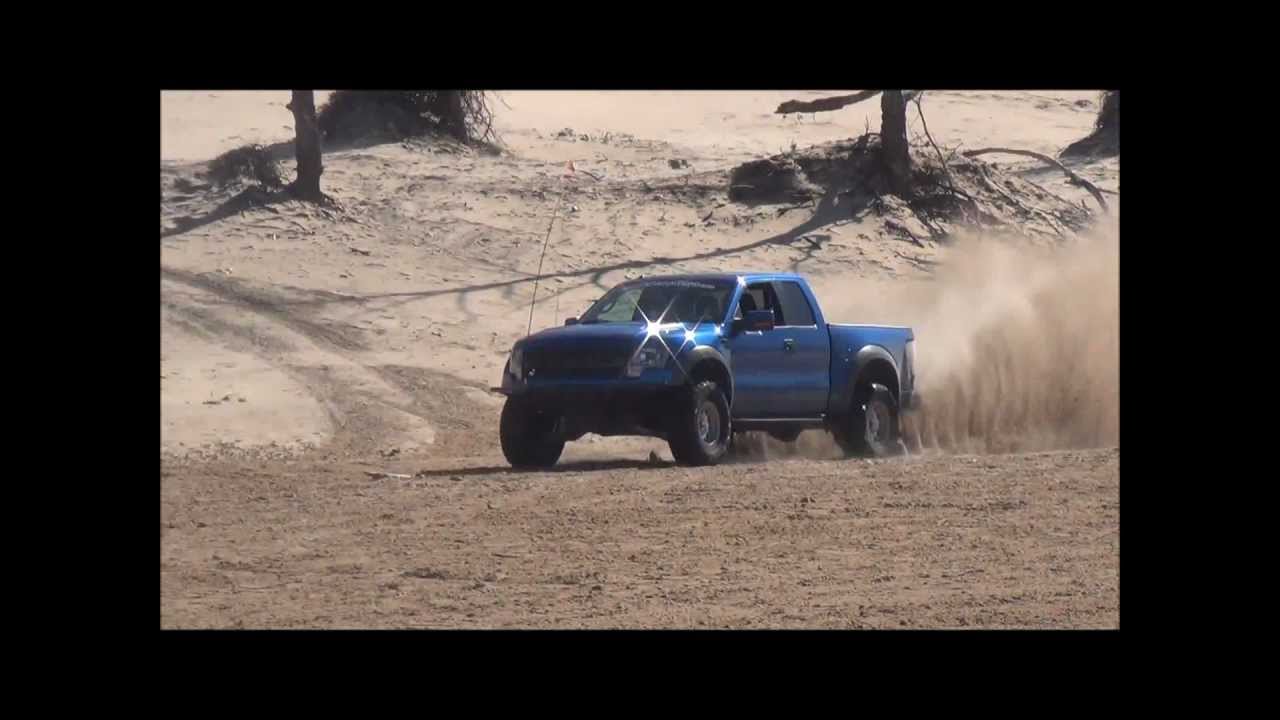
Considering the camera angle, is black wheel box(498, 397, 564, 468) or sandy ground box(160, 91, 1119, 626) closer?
sandy ground box(160, 91, 1119, 626)

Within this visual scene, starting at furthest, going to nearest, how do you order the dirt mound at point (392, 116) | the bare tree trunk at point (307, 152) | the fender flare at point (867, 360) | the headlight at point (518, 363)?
the dirt mound at point (392, 116) < the bare tree trunk at point (307, 152) < the fender flare at point (867, 360) < the headlight at point (518, 363)

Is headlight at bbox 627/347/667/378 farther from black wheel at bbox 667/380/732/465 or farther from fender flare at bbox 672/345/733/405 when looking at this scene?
black wheel at bbox 667/380/732/465

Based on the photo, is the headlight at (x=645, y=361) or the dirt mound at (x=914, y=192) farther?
the dirt mound at (x=914, y=192)

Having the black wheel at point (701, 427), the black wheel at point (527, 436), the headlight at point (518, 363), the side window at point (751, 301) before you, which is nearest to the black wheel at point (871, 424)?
the side window at point (751, 301)

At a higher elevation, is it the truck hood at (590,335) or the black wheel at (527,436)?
the truck hood at (590,335)

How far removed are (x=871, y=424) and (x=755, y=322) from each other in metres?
1.89

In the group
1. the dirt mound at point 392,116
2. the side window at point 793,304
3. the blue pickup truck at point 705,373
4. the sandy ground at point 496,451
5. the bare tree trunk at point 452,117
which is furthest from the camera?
the bare tree trunk at point 452,117

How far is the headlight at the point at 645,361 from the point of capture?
648 inches

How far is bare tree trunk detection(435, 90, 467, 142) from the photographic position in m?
31.3

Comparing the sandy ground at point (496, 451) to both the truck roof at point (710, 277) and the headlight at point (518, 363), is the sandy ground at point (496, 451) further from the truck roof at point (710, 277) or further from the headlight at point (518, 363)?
the truck roof at point (710, 277)

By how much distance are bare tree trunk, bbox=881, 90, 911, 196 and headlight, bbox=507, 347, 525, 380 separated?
14229 mm

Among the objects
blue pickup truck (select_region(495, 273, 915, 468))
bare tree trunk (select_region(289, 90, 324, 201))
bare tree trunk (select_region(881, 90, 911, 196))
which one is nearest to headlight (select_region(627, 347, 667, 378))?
blue pickup truck (select_region(495, 273, 915, 468))

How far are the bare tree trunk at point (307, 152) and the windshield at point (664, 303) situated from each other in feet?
34.0
